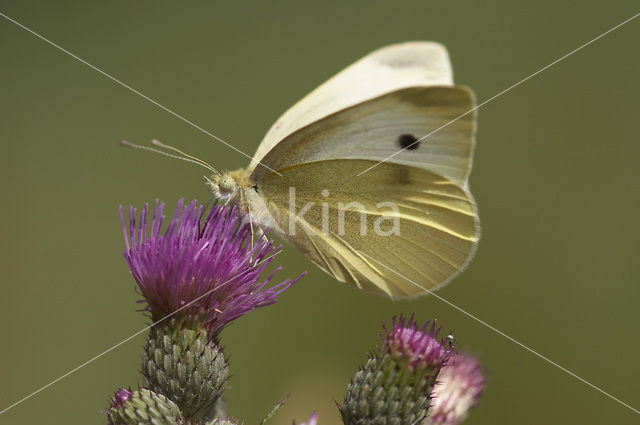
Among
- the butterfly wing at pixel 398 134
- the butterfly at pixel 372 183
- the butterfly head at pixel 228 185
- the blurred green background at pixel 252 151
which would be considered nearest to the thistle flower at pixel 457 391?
the butterfly at pixel 372 183

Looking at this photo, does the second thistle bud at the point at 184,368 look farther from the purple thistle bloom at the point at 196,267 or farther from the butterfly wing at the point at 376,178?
the butterfly wing at the point at 376,178

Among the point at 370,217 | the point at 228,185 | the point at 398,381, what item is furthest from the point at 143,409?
the point at 370,217

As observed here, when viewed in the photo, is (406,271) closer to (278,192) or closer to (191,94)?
(278,192)

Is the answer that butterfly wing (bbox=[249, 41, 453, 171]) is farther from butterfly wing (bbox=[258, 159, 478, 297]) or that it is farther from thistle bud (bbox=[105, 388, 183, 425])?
thistle bud (bbox=[105, 388, 183, 425])

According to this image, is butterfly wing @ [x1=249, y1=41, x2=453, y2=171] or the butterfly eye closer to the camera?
the butterfly eye

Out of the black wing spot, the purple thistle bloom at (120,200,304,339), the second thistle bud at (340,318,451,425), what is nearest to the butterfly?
the black wing spot

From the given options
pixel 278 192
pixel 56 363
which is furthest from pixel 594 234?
pixel 56 363
